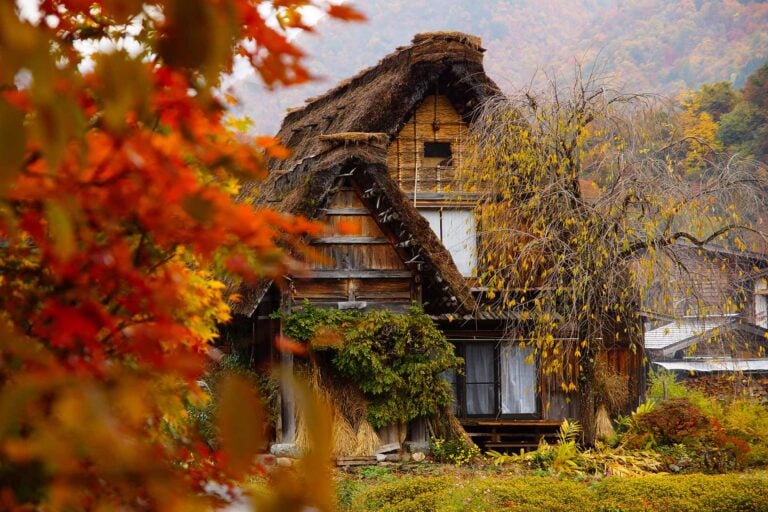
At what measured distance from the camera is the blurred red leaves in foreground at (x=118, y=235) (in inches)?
38.4

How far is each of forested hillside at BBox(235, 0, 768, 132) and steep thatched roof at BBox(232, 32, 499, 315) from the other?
26.8 m

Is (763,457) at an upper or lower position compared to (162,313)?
lower

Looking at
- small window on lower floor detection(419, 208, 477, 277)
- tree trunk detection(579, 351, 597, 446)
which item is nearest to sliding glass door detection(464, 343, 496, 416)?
small window on lower floor detection(419, 208, 477, 277)

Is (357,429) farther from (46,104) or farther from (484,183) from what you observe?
(46,104)

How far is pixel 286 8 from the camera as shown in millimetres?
2189

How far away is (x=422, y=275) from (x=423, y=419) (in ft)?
6.70

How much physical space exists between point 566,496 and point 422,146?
791 cm

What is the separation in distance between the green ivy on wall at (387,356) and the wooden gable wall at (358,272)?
0.83ft

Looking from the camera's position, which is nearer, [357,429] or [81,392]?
[81,392]

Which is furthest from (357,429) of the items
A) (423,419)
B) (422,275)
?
(422,275)

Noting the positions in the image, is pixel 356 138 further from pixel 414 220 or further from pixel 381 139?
pixel 414 220

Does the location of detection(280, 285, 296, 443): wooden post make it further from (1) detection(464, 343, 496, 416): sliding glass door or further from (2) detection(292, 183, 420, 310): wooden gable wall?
(1) detection(464, 343, 496, 416): sliding glass door

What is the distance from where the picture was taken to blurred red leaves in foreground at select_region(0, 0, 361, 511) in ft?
3.20

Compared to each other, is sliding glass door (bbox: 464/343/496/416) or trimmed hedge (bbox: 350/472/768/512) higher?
sliding glass door (bbox: 464/343/496/416)
